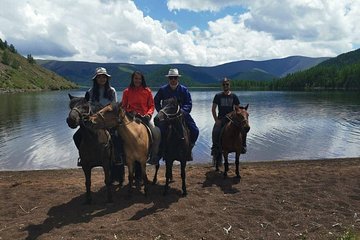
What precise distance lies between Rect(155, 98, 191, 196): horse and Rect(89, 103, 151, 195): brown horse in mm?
632

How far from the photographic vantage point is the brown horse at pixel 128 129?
9867 millimetres

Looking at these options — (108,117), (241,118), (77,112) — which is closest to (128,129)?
(108,117)

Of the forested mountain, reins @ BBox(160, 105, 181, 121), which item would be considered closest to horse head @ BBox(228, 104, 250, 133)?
reins @ BBox(160, 105, 181, 121)

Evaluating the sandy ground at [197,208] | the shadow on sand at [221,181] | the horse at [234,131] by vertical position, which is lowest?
the shadow on sand at [221,181]

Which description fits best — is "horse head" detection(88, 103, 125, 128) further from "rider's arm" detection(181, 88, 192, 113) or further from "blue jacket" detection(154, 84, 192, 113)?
"rider's arm" detection(181, 88, 192, 113)

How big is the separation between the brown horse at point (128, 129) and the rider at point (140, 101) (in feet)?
1.15

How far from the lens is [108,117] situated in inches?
392

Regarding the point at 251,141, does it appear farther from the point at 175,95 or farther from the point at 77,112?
the point at 77,112

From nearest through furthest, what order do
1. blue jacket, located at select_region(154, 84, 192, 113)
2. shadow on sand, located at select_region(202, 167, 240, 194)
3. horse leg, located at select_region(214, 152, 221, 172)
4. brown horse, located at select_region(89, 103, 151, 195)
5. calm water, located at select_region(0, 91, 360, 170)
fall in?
brown horse, located at select_region(89, 103, 151, 195) → blue jacket, located at select_region(154, 84, 192, 113) → shadow on sand, located at select_region(202, 167, 240, 194) → horse leg, located at select_region(214, 152, 221, 172) → calm water, located at select_region(0, 91, 360, 170)

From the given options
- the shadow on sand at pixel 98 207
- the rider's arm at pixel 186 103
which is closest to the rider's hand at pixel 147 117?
the rider's arm at pixel 186 103

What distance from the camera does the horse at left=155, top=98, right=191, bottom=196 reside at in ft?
36.5

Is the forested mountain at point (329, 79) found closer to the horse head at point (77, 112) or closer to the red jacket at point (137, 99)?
the red jacket at point (137, 99)

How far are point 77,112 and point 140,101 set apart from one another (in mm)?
2863

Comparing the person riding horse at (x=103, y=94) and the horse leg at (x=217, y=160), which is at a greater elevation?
the person riding horse at (x=103, y=94)
